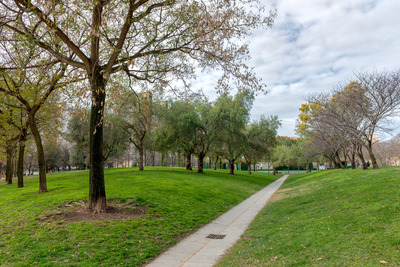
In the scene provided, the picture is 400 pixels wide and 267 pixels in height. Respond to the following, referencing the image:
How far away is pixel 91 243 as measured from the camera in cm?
637

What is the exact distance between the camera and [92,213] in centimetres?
876

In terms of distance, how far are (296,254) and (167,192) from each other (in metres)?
9.68

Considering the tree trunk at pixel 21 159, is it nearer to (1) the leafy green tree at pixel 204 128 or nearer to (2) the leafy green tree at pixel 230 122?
(1) the leafy green tree at pixel 204 128

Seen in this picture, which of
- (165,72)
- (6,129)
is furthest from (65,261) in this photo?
(6,129)

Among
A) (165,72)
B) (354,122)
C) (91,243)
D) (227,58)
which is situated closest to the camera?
(91,243)

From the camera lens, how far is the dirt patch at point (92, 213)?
8352mm

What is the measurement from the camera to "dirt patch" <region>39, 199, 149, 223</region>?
8.35 meters

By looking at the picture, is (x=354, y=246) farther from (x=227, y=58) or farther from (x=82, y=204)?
(x=82, y=204)

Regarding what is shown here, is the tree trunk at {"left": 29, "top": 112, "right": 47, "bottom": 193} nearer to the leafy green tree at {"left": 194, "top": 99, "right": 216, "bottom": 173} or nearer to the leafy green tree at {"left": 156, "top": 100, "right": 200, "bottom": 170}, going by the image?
the leafy green tree at {"left": 156, "top": 100, "right": 200, "bottom": 170}

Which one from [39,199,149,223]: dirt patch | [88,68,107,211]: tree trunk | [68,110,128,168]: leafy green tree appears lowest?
[39,199,149,223]: dirt patch

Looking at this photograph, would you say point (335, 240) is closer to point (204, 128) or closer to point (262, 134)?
point (204, 128)

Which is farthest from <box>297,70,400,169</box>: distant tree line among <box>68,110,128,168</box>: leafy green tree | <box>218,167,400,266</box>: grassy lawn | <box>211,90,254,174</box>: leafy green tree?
<box>68,110,128,168</box>: leafy green tree

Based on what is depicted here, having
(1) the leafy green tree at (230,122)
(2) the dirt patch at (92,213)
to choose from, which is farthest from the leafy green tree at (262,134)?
(2) the dirt patch at (92,213)

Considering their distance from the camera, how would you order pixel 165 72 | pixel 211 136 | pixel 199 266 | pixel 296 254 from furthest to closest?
pixel 211 136, pixel 165 72, pixel 199 266, pixel 296 254
